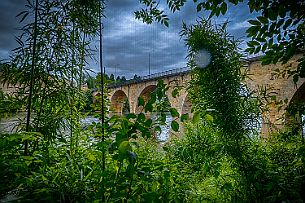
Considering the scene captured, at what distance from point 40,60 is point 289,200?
1.78 metres

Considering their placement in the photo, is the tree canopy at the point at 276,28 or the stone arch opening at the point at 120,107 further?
the stone arch opening at the point at 120,107

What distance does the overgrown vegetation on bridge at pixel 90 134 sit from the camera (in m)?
1.16

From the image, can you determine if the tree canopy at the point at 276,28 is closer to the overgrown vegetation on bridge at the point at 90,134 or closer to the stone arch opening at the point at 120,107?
the overgrown vegetation on bridge at the point at 90,134

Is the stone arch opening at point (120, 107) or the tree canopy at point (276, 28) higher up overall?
the tree canopy at point (276, 28)

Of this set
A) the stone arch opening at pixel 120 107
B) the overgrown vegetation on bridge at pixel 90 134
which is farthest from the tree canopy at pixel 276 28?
the stone arch opening at pixel 120 107

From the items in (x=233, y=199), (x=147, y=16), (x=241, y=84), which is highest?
(x=147, y=16)

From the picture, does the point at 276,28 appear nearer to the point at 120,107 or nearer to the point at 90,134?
the point at 90,134

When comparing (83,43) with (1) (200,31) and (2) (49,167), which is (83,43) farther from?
(1) (200,31)

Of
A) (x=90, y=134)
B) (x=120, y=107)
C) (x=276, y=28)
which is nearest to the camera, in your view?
Answer: (x=276, y=28)

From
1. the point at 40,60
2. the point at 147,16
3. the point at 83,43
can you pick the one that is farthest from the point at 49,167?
the point at 147,16

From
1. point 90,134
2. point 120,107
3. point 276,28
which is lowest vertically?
point 90,134

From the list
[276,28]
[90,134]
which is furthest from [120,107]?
[276,28]

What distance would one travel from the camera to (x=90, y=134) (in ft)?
5.58

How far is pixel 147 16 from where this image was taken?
1.44 meters
